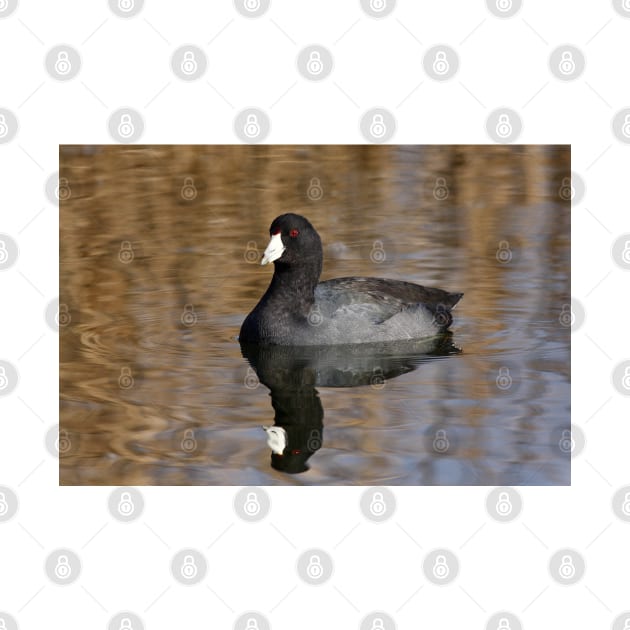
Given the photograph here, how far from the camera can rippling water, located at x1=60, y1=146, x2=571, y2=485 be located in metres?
8.91

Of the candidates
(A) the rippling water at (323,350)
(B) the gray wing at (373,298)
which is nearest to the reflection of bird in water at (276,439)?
(A) the rippling water at (323,350)

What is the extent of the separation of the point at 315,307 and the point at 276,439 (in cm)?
304

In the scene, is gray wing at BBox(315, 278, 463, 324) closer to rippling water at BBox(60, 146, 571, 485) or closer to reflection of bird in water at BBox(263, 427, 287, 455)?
rippling water at BBox(60, 146, 571, 485)

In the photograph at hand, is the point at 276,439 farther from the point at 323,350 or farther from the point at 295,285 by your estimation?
the point at 295,285

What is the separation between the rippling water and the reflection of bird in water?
0.06 meters

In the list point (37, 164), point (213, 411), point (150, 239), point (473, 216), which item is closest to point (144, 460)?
point (213, 411)

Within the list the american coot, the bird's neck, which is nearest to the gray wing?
the american coot

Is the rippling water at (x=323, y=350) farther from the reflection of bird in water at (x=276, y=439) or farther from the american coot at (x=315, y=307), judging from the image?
the american coot at (x=315, y=307)

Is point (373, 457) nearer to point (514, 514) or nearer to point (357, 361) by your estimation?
point (514, 514)

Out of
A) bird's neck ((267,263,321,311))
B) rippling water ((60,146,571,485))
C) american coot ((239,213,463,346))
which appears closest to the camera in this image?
rippling water ((60,146,571,485))

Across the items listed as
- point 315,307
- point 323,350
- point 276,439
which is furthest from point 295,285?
point 276,439

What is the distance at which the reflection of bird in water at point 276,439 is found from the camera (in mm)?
8953

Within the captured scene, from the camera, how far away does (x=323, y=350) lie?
11.8 metres

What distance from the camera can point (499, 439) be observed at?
9.14 metres
